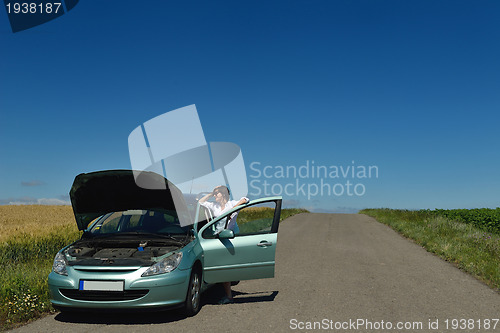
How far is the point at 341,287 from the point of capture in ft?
27.4

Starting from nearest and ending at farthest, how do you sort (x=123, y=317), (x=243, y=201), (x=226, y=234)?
(x=123, y=317)
(x=226, y=234)
(x=243, y=201)

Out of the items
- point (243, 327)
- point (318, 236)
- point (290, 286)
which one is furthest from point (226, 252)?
point (318, 236)

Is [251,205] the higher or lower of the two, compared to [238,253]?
higher

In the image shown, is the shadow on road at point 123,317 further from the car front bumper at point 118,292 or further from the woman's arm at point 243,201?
the woman's arm at point 243,201

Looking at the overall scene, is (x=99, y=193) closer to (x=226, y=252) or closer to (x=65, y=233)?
(x=226, y=252)

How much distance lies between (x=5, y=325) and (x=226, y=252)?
3.11 meters

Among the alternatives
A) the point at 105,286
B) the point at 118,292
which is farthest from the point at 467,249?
the point at 105,286

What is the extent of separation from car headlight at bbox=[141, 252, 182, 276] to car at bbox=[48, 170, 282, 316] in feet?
0.04

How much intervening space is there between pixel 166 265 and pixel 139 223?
1.56 metres

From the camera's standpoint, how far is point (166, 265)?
19.7 feet

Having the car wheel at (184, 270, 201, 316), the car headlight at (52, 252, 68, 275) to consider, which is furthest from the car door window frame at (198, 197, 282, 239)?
the car headlight at (52, 252, 68, 275)

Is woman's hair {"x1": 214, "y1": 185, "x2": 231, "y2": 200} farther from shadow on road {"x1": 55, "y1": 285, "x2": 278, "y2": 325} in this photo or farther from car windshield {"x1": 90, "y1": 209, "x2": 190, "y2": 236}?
shadow on road {"x1": 55, "y1": 285, "x2": 278, "y2": 325}

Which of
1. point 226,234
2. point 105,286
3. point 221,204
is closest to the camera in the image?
point 105,286

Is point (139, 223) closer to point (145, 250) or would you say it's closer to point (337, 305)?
point (145, 250)
